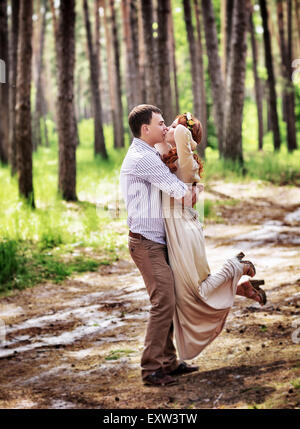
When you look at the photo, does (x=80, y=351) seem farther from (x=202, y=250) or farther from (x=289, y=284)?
(x=289, y=284)

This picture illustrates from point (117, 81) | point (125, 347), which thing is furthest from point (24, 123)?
point (117, 81)

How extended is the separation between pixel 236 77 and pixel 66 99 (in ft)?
18.0

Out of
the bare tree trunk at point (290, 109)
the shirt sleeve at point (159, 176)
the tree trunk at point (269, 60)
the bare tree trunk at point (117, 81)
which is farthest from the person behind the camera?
the bare tree trunk at point (117, 81)

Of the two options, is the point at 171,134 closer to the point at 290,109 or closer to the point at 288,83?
the point at 288,83

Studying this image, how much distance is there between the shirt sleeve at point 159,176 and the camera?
4535mm

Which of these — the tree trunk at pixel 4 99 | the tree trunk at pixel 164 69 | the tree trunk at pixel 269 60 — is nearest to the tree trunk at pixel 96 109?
the tree trunk at pixel 4 99

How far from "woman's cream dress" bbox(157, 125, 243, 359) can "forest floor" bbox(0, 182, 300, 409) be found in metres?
0.30

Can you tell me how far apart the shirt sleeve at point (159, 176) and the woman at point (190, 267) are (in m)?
0.13

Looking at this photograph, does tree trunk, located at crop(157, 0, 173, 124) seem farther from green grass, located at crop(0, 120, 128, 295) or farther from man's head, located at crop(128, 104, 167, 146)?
man's head, located at crop(128, 104, 167, 146)

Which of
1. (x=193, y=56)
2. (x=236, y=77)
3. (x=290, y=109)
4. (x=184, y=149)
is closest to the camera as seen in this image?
(x=184, y=149)

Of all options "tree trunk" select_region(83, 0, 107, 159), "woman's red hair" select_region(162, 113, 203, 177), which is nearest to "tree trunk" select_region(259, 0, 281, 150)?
"tree trunk" select_region(83, 0, 107, 159)

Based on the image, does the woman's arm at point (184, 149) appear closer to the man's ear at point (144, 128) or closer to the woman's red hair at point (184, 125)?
the woman's red hair at point (184, 125)

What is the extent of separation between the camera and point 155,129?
4.74 m
